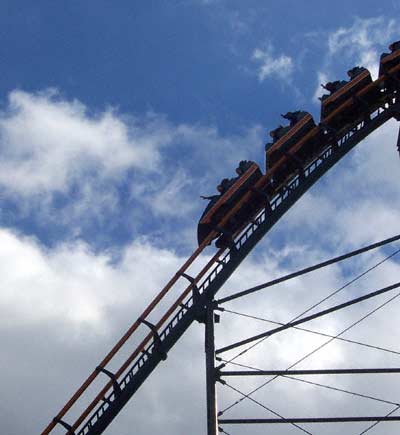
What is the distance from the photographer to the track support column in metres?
15.4

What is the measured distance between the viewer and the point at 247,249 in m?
18.7

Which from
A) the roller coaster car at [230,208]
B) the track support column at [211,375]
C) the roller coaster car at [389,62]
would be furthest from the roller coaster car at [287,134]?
the track support column at [211,375]

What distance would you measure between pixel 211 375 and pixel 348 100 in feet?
27.0

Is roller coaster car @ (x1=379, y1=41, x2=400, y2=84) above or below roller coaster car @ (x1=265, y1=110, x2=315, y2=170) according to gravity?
above

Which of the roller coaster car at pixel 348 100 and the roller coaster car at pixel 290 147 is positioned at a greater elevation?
the roller coaster car at pixel 348 100

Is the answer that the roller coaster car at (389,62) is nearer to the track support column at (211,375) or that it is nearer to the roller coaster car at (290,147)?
the roller coaster car at (290,147)

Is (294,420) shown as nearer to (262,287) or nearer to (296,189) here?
(262,287)

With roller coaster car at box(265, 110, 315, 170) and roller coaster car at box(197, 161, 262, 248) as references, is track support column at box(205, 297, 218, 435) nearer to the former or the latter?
roller coaster car at box(197, 161, 262, 248)

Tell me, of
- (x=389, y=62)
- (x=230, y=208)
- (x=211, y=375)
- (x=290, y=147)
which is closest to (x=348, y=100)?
(x=389, y=62)

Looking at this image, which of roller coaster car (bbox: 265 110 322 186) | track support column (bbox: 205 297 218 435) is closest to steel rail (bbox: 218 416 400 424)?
track support column (bbox: 205 297 218 435)

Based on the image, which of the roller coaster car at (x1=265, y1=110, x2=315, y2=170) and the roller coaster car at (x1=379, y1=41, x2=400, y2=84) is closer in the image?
the roller coaster car at (x1=265, y1=110, x2=315, y2=170)

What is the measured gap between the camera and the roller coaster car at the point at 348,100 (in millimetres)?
20047

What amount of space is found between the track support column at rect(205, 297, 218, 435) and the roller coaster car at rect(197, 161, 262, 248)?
243cm

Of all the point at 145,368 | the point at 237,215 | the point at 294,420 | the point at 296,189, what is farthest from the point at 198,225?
the point at 294,420
